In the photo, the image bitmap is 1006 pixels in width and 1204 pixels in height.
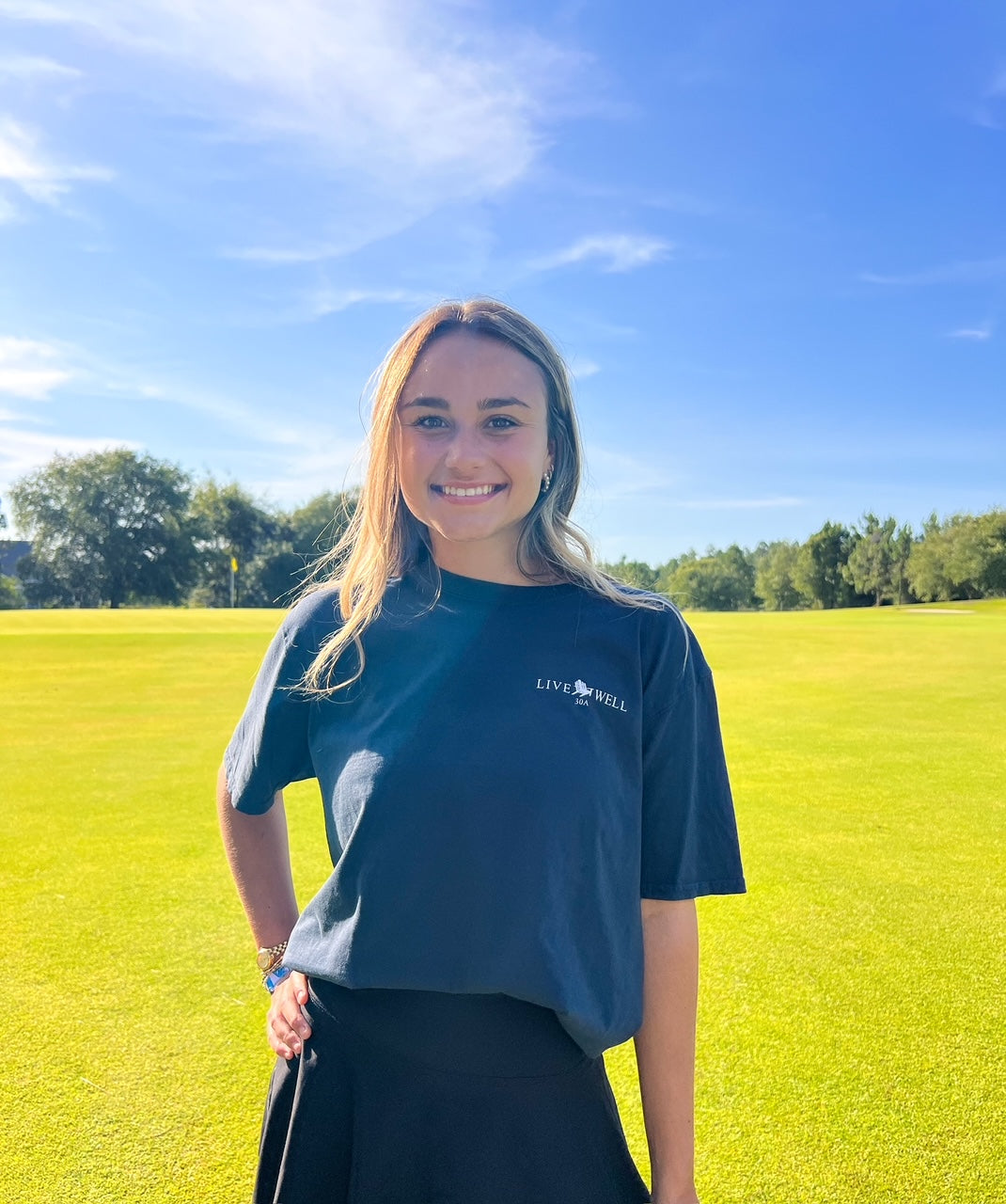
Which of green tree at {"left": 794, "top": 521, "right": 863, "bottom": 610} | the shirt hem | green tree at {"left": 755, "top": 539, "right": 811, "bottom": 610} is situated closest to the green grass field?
the shirt hem

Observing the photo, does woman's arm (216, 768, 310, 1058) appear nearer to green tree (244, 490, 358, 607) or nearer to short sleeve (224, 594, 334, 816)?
short sleeve (224, 594, 334, 816)

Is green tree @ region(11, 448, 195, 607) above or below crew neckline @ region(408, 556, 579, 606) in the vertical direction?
above

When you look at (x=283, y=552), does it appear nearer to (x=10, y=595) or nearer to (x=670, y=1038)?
(x=10, y=595)

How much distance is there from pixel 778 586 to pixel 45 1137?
72.0 m

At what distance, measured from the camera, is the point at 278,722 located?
1.56 m

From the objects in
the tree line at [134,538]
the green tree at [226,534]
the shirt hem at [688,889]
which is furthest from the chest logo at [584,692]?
the green tree at [226,534]

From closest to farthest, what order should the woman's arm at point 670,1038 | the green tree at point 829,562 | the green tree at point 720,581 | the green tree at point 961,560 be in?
the woman's arm at point 670,1038
the green tree at point 961,560
the green tree at point 829,562
the green tree at point 720,581

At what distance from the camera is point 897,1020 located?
9.21 feet

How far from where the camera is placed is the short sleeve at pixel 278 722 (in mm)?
1544

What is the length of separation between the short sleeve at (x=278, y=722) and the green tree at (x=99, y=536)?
5980cm

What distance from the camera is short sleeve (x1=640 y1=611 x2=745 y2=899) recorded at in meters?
1.38

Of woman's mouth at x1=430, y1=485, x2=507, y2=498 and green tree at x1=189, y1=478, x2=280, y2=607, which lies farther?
green tree at x1=189, y1=478, x2=280, y2=607

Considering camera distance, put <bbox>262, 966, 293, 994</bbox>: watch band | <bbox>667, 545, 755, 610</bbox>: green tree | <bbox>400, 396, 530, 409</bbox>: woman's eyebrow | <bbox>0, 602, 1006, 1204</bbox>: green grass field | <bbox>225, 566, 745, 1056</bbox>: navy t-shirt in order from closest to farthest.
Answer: <bbox>225, 566, 745, 1056</bbox>: navy t-shirt < <bbox>400, 396, 530, 409</bbox>: woman's eyebrow < <bbox>262, 966, 293, 994</bbox>: watch band < <bbox>0, 602, 1006, 1204</bbox>: green grass field < <bbox>667, 545, 755, 610</bbox>: green tree

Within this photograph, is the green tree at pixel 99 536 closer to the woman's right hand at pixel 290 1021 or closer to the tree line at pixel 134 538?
the tree line at pixel 134 538
